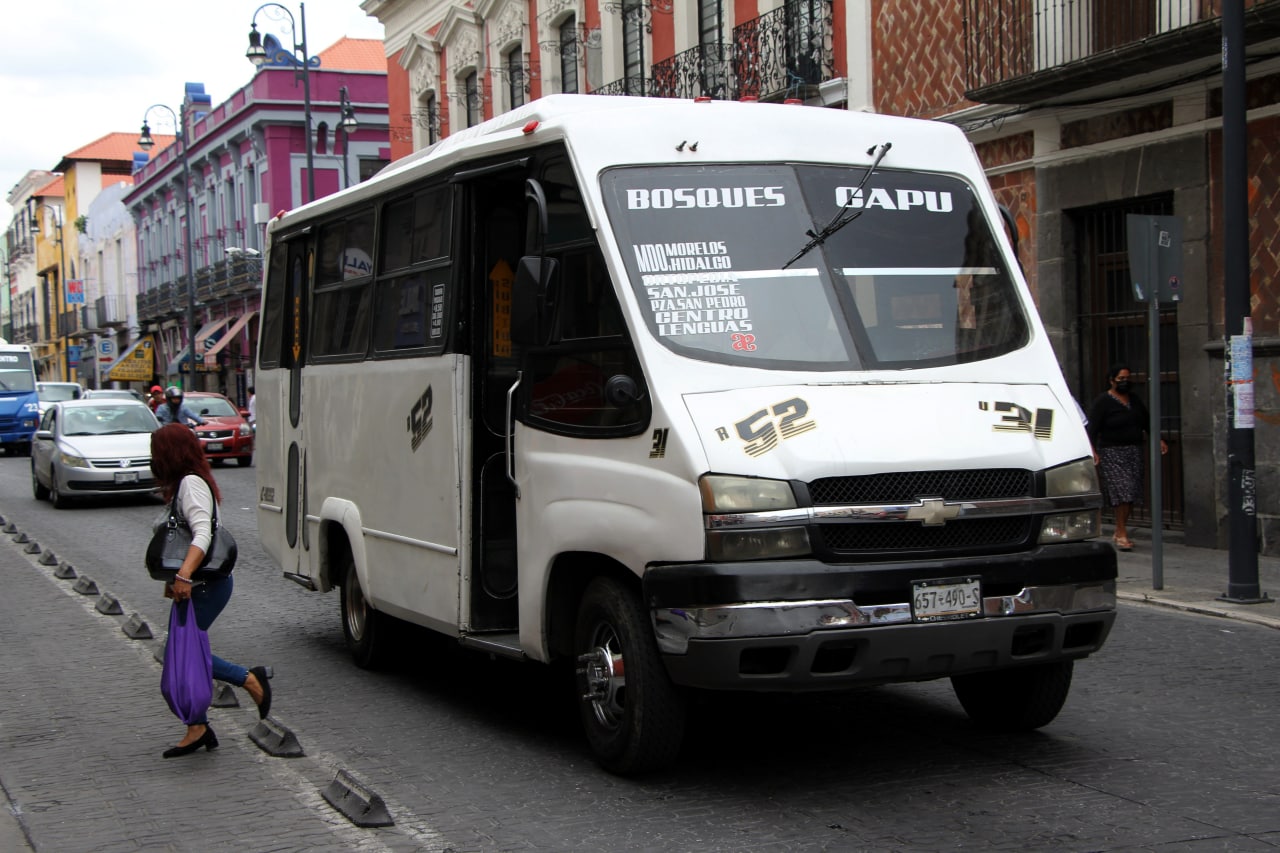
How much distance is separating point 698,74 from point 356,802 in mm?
18311

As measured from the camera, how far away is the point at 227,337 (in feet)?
159

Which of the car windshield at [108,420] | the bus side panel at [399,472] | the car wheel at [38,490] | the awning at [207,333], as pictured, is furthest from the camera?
the awning at [207,333]

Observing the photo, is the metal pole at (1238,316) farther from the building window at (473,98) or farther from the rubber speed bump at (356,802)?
the building window at (473,98)

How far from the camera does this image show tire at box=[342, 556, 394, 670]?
29.7ft

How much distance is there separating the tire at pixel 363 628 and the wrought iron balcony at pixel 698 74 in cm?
1376

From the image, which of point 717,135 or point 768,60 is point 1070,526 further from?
point 768,60

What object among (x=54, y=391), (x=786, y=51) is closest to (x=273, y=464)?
(x=786, y=51)

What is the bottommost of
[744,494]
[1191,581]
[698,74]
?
[1191,581]

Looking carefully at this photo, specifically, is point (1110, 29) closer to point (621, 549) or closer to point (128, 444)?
point (621, 549)

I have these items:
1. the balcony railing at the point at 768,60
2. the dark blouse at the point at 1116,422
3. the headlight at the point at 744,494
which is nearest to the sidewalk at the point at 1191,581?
the dark blouse at the point at 1116,422

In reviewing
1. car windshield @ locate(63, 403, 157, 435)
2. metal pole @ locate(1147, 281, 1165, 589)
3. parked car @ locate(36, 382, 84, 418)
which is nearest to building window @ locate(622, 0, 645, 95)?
car windshield @ locate(63, 403, 157, 435)

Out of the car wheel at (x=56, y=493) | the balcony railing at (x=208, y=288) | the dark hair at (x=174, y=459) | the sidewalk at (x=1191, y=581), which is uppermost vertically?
the balcony railing at (x=208, y=288)

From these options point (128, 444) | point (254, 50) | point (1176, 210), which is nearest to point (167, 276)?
point (254, 50)

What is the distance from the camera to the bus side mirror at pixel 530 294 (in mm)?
6523
